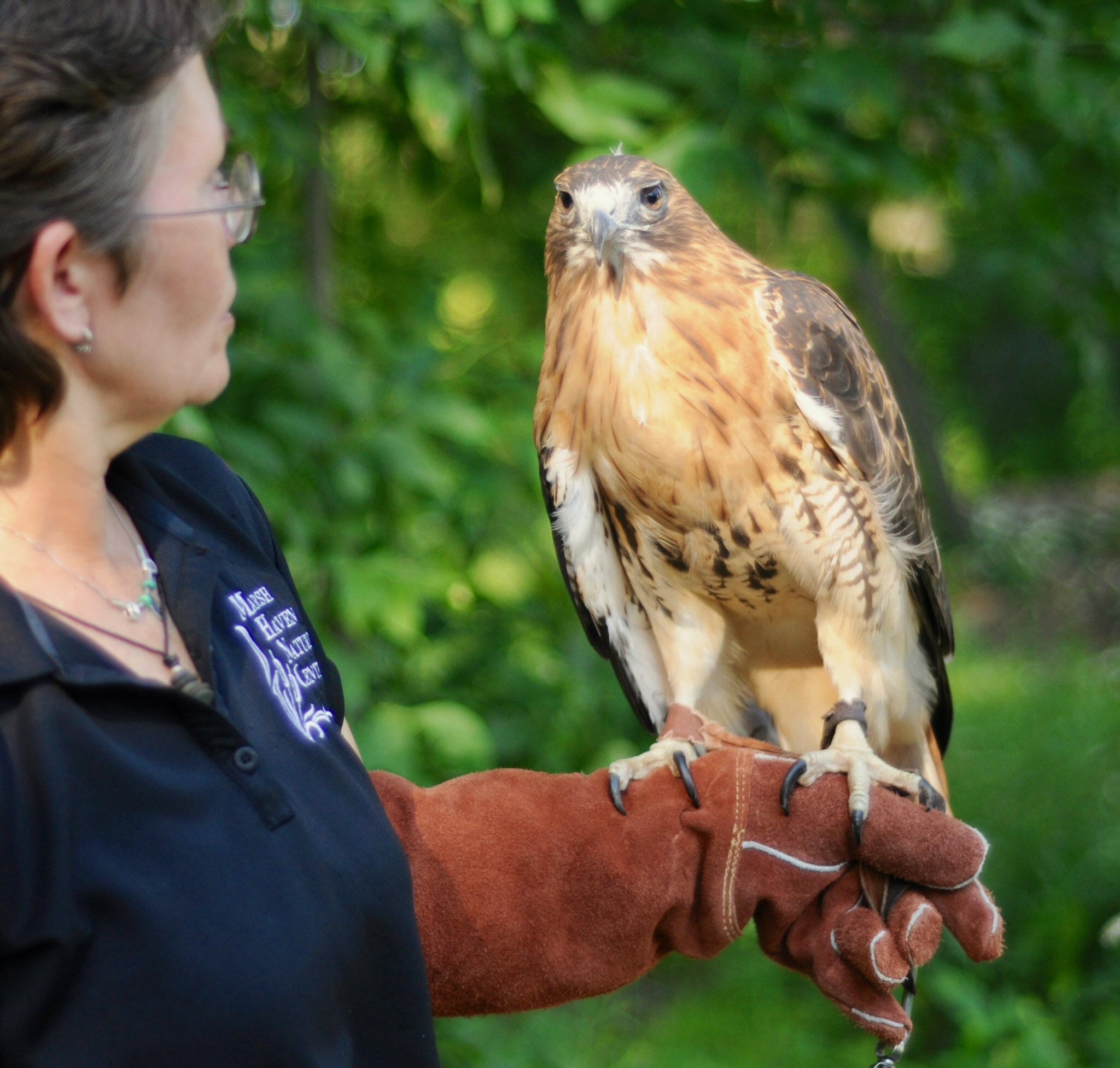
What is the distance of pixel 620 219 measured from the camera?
198cm

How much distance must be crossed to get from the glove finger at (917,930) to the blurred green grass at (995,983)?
1.75 m

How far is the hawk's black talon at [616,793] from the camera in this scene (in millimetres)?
1790

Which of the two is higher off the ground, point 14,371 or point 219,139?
point 219,139

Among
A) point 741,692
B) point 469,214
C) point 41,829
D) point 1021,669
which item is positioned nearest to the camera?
point 41,829

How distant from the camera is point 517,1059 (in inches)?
124

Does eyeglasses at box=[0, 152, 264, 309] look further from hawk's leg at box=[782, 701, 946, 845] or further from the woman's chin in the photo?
hawk's leg at box=[782, 701, 946, 845]

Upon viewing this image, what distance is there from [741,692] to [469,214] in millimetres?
1695

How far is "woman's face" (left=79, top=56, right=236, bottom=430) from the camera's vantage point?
45.3 inches

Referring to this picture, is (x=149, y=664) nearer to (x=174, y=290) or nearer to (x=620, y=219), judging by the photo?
(x=174, y=290)

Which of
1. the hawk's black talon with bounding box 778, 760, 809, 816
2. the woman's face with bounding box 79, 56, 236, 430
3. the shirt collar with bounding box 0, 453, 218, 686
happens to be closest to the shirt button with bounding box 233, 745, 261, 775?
the shirt collar with bounding box 0, 453, 218, 686

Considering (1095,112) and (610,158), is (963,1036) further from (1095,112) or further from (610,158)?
(610,158)

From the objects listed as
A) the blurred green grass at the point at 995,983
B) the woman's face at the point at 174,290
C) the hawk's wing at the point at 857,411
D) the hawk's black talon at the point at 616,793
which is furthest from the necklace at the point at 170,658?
the blurred green grass at the point at 995,983

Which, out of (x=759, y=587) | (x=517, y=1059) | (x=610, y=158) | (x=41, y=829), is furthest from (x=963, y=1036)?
(x=41, y=829)

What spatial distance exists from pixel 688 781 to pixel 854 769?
28 centimetres
